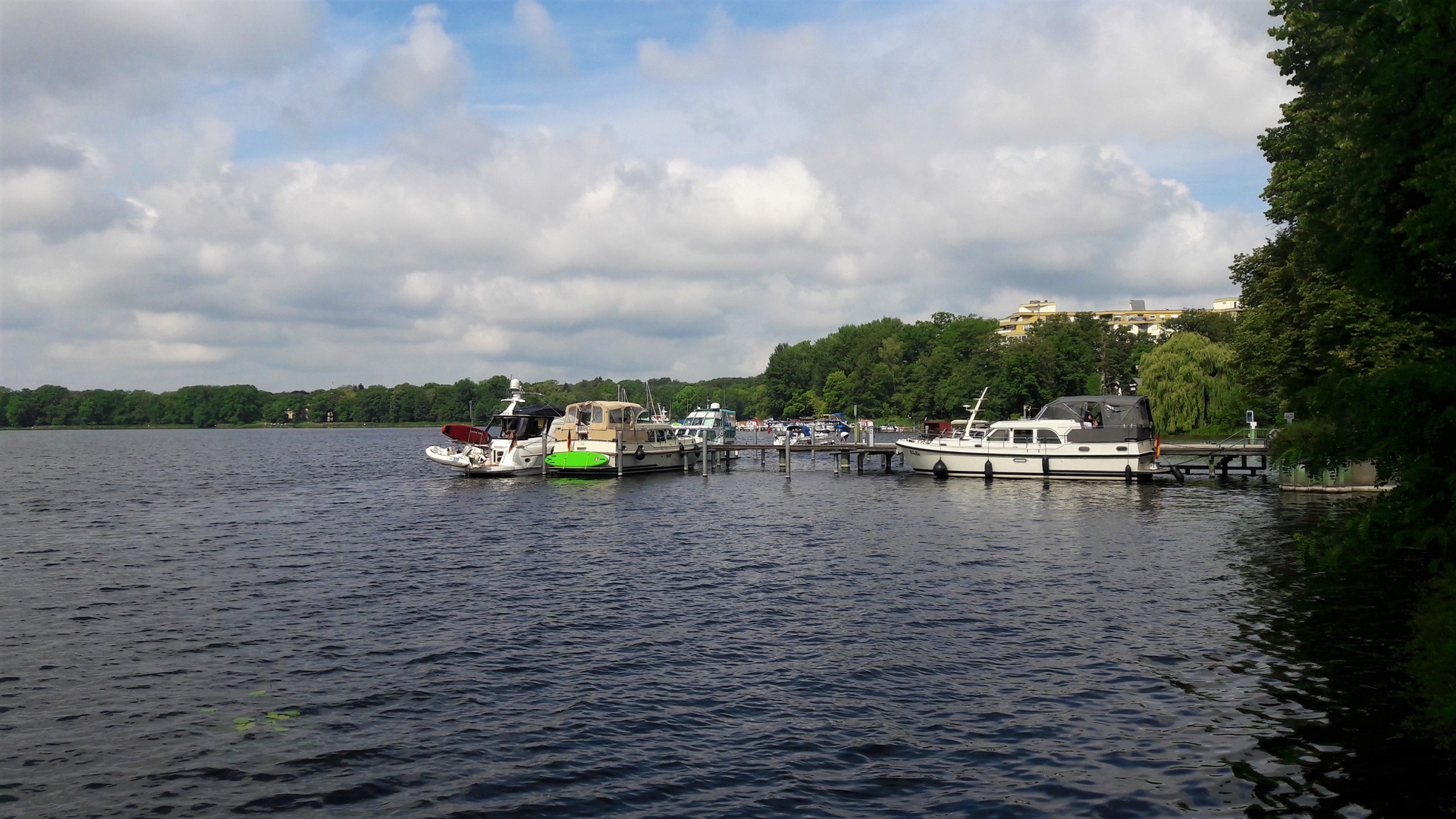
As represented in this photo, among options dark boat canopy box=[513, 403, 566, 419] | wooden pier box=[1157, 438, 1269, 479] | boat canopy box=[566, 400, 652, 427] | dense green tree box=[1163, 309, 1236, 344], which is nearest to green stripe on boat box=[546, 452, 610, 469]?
boat canopy box=[566, 400, 652, 427]

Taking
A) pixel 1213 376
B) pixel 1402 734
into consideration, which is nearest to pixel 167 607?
pixel 1402 734

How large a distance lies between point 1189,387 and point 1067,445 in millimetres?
35975

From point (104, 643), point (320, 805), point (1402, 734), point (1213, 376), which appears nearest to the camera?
point (320, 805)

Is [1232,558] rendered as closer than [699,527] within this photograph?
Yes

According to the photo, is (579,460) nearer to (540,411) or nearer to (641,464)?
(641,464)

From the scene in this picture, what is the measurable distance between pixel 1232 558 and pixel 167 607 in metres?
28.1

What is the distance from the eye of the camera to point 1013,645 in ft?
56.6

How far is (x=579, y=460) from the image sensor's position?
59.4 m

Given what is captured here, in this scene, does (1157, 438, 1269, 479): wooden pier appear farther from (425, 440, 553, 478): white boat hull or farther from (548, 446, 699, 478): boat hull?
(425, 440, 553, 478): white boat hull

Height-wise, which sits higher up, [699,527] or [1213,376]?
[1213,376]

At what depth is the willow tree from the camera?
267 ft

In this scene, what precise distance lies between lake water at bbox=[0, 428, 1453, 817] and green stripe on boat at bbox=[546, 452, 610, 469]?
83.6 ft

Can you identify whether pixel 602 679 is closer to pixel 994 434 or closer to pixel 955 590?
pixel 955 590

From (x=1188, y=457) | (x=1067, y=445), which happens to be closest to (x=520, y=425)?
(x=1067, y=445)
